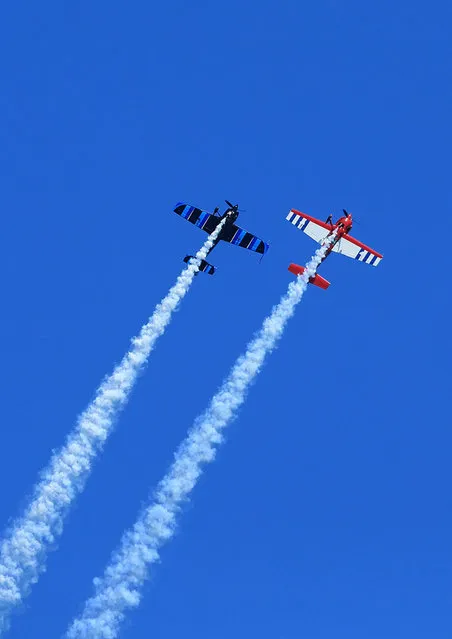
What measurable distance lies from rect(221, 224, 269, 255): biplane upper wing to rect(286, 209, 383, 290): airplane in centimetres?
259

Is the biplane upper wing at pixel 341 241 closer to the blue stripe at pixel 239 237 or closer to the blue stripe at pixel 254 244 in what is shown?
the blue stripe at pixel 254 244

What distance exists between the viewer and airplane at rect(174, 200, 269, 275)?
121875 millimetres

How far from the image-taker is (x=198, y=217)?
124 metres

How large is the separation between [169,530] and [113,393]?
1059 cm

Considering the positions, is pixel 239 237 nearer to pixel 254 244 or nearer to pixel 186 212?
pixel 254 244

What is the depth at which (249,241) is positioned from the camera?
124438 mm

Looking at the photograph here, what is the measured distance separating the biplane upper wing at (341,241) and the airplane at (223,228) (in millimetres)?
5659

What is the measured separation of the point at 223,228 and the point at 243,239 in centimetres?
217

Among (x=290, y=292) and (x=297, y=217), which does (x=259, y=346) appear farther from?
(x=297, y=217)

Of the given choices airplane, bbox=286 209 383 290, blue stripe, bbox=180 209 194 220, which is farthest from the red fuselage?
blue stripe, bbox=180 209 194 220

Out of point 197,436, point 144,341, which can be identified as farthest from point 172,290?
point 197,436

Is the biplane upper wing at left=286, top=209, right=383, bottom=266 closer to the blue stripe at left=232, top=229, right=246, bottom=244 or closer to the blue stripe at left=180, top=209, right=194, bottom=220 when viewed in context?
the blue stripe at left=232, top=229, right=246, bottom=244

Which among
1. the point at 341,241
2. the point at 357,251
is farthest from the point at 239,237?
the point at 357,251

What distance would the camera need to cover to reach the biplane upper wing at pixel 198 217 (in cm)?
Answer: 12294
